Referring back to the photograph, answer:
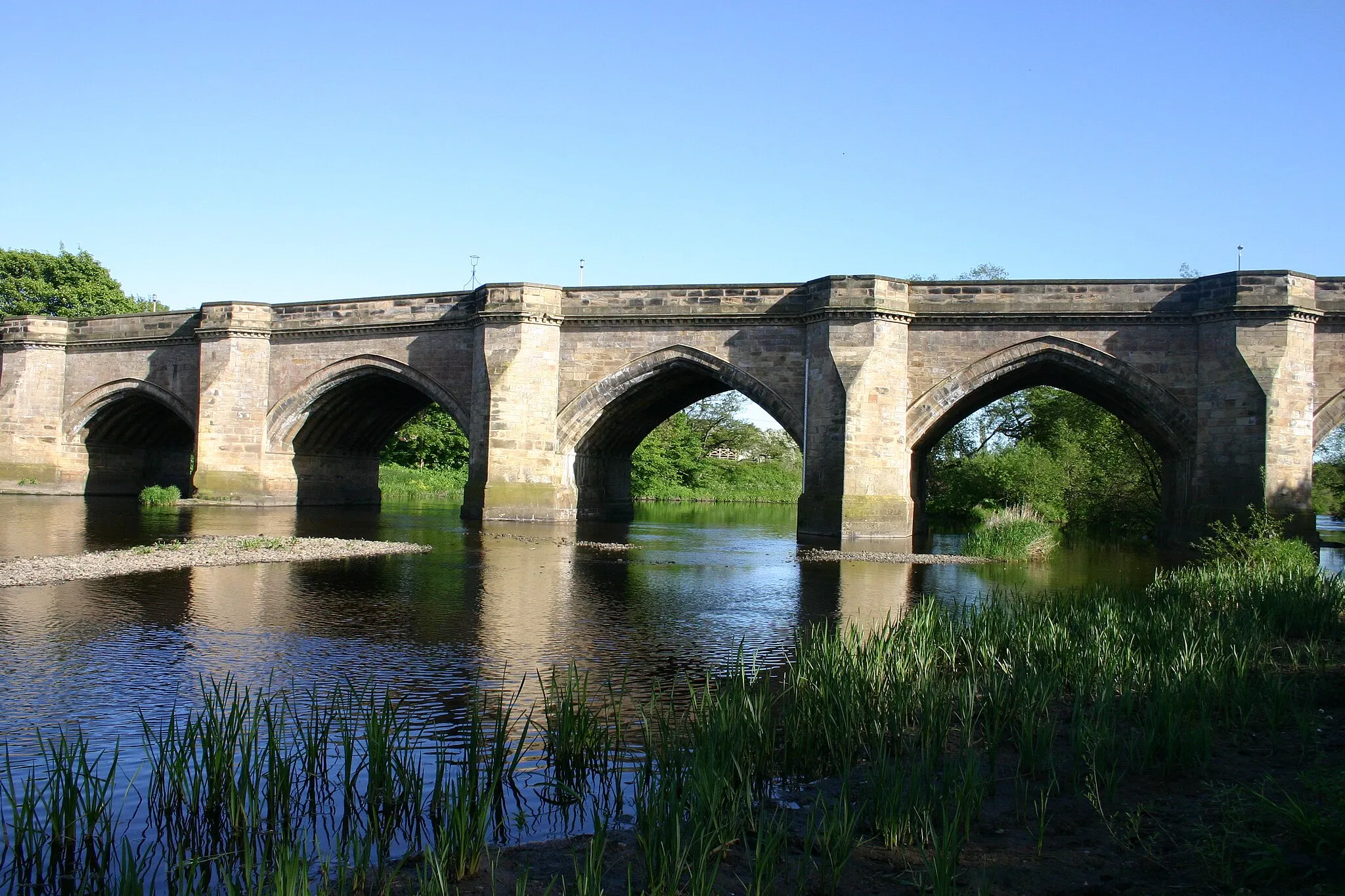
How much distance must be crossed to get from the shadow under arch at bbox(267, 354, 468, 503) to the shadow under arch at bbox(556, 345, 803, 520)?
3.51m

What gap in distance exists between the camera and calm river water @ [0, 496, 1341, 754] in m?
8.40

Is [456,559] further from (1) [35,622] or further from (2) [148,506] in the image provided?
(2) [148,506]

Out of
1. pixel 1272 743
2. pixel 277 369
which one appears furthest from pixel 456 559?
pixel 277 369

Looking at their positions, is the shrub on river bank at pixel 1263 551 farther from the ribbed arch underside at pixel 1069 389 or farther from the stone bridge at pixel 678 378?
the ribbed arch underside at pixel 1069 389

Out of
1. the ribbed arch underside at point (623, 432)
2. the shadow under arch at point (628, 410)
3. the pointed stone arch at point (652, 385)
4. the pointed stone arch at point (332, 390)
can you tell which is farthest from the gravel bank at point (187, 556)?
the pointed stone arch at point (332, 390)

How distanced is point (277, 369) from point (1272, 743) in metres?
31.9

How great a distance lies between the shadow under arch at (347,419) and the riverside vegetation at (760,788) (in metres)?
24.3

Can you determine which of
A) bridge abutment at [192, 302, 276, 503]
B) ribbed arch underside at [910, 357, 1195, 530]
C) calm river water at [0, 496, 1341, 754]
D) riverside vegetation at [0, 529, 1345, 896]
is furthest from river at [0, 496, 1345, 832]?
bridge abutment at [192, 302, 276, 503]

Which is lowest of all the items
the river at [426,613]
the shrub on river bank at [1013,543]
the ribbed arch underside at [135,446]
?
the river at [426,613]

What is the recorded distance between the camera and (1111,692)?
23.8 ft

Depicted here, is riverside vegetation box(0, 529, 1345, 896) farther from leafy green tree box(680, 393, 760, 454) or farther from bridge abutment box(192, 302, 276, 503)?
leafy green tree box(680, 393, 760, 454)

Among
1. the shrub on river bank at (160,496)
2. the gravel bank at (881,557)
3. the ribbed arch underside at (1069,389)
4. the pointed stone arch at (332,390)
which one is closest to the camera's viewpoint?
→ the gravel bank at (881,557)

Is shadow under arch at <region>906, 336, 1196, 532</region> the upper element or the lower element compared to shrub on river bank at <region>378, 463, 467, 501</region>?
upper

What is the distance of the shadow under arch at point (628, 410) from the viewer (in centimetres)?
2811
